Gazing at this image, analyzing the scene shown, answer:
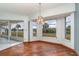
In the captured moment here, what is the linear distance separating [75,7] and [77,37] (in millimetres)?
706

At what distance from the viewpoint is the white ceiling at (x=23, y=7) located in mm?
2580

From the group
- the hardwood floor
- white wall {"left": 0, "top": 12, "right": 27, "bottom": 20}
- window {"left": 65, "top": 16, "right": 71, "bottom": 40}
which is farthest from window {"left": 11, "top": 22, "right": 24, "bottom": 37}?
window {"left": 65, "top": 16, "right": 71, "bottom": 40}

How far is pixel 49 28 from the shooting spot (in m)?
2.71

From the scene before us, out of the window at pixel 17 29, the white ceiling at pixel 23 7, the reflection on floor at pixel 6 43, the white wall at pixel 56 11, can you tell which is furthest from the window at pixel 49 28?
the reflection on floor at pixel 6 43

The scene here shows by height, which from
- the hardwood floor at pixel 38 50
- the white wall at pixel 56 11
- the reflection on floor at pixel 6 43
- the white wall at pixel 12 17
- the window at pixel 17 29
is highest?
the white wall at pixel 56 11

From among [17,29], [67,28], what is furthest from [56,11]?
[17,29]

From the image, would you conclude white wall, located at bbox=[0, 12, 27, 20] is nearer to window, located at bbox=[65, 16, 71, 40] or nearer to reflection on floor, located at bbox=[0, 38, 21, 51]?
reflection on floor, located at bbox=[0, 38, 21, 51]

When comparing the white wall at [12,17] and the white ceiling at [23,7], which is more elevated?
the white ceiling at [23,7]

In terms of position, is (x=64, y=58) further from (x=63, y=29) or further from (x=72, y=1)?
(x=72, y=1)

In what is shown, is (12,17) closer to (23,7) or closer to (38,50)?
(23,7)

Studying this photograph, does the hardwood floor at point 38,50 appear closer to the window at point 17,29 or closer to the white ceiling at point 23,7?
the window at point 17,29

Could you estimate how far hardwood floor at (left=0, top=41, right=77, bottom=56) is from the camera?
8.84 ft

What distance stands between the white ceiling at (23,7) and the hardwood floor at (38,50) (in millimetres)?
709

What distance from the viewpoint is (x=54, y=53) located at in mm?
2715
